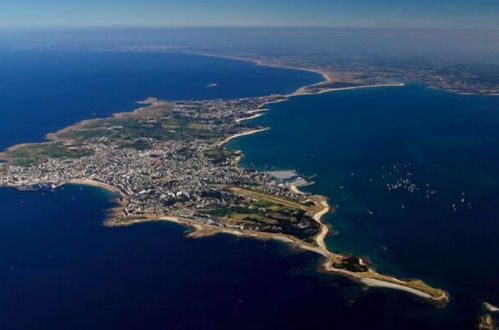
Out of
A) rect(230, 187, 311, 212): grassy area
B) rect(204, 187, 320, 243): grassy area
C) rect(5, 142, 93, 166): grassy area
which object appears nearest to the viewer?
rect(204, 187, 320, 243): grassy area

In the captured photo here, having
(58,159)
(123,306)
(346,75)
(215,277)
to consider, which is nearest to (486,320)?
(215,277)

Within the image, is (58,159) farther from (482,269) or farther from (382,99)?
(382,99)

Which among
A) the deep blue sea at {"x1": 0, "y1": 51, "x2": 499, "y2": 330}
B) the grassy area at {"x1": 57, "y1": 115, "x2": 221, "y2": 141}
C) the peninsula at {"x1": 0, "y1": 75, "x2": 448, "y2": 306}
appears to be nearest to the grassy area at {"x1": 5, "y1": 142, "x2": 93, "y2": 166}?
the peninsula at {"x1": 0, "y1": 75, "x2": 448, "y2": 306}

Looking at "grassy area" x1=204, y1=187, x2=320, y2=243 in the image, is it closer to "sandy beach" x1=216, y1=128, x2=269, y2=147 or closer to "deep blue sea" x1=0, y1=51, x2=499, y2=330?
"deep blue sea" x1=0, y1=51, x2=499, y2=330

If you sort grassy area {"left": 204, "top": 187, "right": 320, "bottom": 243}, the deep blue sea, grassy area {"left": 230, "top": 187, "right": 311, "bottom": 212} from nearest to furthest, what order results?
1. the deep blue sea
2. grassy area {"left": 204, "top": 187, "right": 320, "bottom": 243}
3. grassy area {"left": 230, "top": 187, "right": 311, "bottom": 212}

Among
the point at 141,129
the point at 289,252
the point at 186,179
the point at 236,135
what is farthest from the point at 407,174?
the point at 141,129

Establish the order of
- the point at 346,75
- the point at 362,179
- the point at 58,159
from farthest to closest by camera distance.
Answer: the point at 346,75, the point at 58,159, the point at 362,179

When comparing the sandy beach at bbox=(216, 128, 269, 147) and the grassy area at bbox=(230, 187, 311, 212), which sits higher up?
the sandy beach at bbox=(216, 128, 269, 147)

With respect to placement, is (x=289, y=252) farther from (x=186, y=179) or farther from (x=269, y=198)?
(x=186, y=179)
